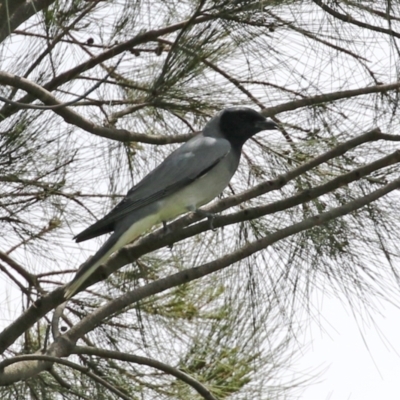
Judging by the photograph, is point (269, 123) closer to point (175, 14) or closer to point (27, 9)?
point (175, 14)

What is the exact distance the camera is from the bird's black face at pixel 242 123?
327 centimetres


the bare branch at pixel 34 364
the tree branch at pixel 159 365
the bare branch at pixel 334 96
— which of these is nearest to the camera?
the bare branch at pixel 34 364

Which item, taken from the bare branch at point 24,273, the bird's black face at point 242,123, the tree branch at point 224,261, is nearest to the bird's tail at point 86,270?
the tree branch at point 224,261

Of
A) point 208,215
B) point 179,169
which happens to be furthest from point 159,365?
point 179,169

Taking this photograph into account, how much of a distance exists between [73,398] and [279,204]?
3.30 ft

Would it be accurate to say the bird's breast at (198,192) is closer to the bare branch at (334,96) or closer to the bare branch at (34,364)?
the bare branch at (334,96)

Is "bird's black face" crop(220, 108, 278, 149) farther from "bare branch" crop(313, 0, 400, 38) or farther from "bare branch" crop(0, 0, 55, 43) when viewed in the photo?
"bare branch" crop(0, 0, 55, 43)

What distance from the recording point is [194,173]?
11.0ft

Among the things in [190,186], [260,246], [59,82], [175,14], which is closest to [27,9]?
[59,82]

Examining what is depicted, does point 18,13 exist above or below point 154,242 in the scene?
above

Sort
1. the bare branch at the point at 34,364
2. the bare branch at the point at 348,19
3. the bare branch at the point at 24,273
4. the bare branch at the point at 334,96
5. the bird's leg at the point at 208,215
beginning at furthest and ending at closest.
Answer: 1. the bare branch at the point at 24,273
2. the bare branch at the point at 334,96
3. the bare branch at the point at 348,19
4. the bird's leg at the point at 208,215
5. the bare branch at the point at 34,364

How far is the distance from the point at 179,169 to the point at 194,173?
6cm

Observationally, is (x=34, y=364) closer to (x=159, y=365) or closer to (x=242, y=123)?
(x=159, y=365)

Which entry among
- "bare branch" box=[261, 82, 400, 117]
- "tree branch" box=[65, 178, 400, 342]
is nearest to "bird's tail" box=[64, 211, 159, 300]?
"tree branch" box=[65, 178, 400, 342]
